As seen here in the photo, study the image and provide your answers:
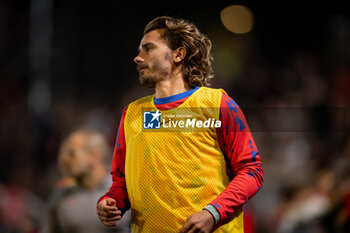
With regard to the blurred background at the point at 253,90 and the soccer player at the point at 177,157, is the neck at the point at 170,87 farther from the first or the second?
the blurred background at the point at 253,90

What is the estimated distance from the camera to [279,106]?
178 inches

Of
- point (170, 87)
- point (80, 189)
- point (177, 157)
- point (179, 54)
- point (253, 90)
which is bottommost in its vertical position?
point (80, 189)

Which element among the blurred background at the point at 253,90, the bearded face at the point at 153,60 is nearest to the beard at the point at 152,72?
the bearded face at the point at 153,60

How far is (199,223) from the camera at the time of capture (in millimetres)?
1507

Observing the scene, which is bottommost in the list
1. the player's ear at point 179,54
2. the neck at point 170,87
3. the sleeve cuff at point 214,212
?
the sleeve cuff at point 214,212

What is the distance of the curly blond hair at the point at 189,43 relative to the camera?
1.81 meters

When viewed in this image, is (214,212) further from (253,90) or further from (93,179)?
(253,90)

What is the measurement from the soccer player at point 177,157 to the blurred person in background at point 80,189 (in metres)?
1.08

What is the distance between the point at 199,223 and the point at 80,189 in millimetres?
1626

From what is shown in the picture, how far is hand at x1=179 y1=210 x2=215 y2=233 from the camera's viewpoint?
1.51 meters

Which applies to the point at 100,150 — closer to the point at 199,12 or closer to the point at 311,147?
the point at 199,12

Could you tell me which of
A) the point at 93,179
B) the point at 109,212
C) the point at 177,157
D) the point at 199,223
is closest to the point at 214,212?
the point at 199,223

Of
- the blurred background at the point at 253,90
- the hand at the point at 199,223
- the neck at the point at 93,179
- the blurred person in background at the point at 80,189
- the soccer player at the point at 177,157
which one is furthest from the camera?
the blurred background at the point at 253,90

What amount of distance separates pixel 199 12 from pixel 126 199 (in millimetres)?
1365
